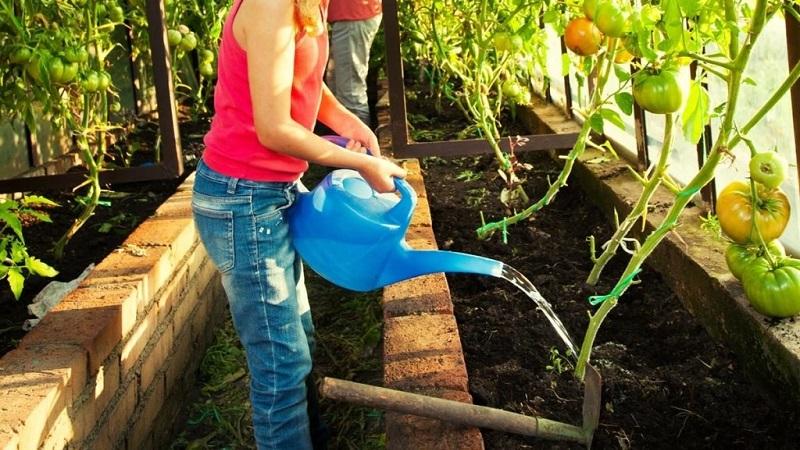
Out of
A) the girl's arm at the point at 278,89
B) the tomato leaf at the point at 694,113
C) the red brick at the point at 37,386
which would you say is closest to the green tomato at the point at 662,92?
the tomato leaf at the point at 694,113

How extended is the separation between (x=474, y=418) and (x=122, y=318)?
1.01 meters

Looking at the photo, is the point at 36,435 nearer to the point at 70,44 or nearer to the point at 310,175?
the point at 70,44

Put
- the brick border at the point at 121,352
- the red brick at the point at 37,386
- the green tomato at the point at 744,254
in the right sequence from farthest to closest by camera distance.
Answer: the green tomato at the point at 744,254 → the brick border at the point at 121,352 → the red brick at the point at 37,386

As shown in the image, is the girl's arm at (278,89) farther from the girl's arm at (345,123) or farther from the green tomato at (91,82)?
the green tomato at (91,82)

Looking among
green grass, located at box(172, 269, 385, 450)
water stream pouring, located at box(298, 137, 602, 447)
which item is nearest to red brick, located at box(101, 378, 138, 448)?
green grass, located at box(172, 269, 385, 450)

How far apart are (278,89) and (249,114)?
0.68 feet

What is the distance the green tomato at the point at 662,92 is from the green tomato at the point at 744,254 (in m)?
0.54

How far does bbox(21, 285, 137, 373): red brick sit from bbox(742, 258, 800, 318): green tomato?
1512 mm

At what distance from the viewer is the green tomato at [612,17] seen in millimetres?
2129

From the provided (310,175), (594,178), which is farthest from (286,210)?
(310,175)

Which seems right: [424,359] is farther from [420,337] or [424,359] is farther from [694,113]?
[694,113]

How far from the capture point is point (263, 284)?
7.15ft

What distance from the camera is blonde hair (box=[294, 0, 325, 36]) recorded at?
1895 mm

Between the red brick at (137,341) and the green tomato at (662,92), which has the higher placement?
the green tomato at (662,92)
